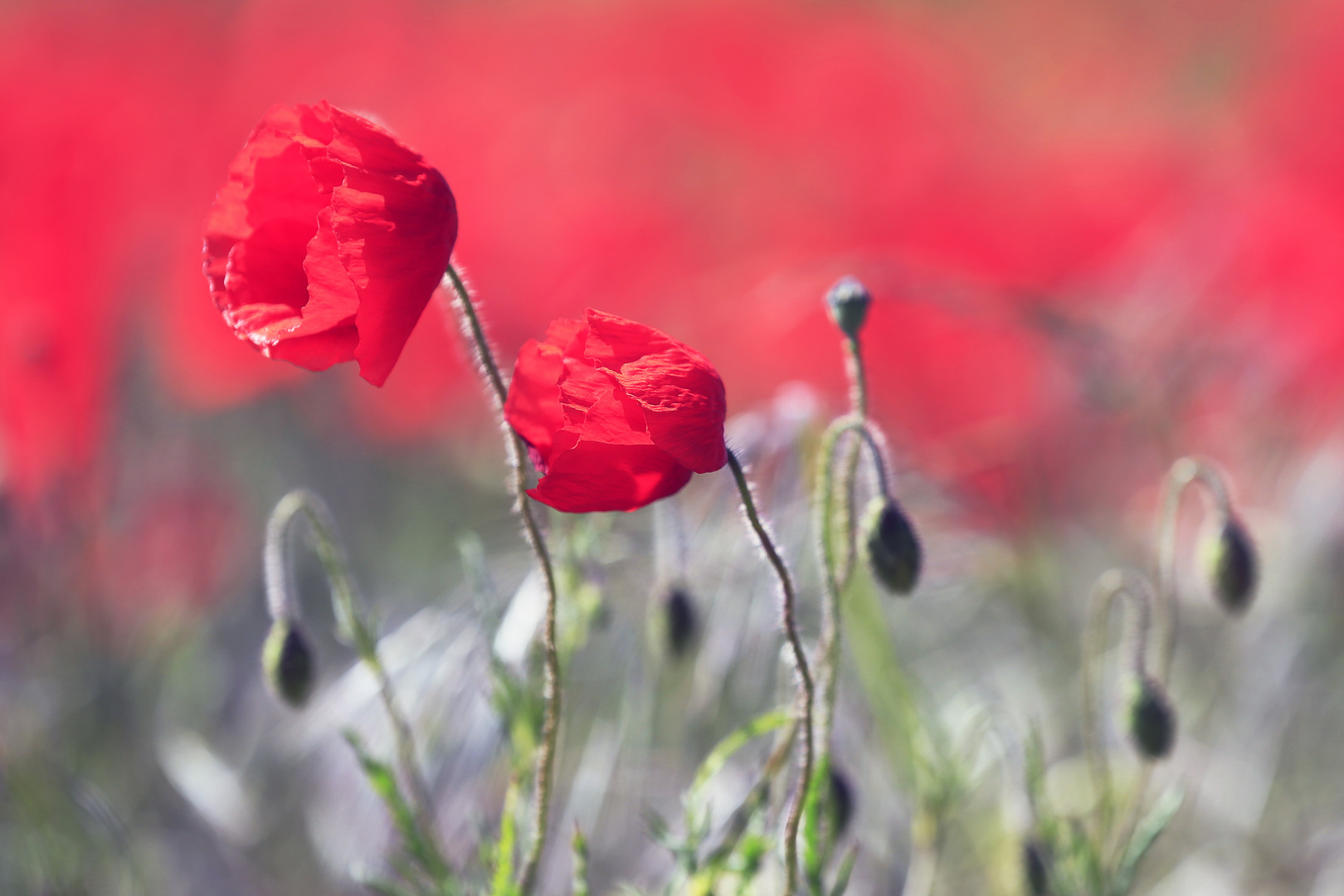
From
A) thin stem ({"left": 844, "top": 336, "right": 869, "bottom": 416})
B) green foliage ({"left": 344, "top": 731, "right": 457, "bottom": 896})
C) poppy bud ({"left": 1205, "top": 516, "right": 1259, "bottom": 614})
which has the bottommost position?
green foliage ({"left": 344, "top": 731, "right": 457, "bottom": 896})

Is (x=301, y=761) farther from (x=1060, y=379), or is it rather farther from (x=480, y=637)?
(x=1060, y=379)

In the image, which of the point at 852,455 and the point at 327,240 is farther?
the point at 852,455

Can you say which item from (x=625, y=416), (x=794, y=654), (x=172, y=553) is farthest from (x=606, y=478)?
(x=172, y=553)

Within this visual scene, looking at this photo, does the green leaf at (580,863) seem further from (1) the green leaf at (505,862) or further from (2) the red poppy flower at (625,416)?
(2) the red poppy flower at (625,416)

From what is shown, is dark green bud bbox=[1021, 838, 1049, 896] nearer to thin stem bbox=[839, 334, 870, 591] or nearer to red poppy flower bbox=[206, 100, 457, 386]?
thin stem bbox=[839, 334, 870, 591]

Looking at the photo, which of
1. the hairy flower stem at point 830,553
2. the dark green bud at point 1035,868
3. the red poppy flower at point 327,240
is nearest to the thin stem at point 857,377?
the hairy flower stem at point 830,553

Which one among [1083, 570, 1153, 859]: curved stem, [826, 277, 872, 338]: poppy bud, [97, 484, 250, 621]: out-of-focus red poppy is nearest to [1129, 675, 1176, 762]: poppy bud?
[1083, 570, 1153, 859]: curved stem

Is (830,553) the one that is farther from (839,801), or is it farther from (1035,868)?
(1035,868)

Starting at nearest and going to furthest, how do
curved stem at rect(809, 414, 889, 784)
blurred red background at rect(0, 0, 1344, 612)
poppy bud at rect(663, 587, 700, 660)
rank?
curved stem at rect(809, 414, 889, 784)
poppy bud at rect(663, 587, 700, 660)
blurred red background at rect(0, 0, 1344, 612)
